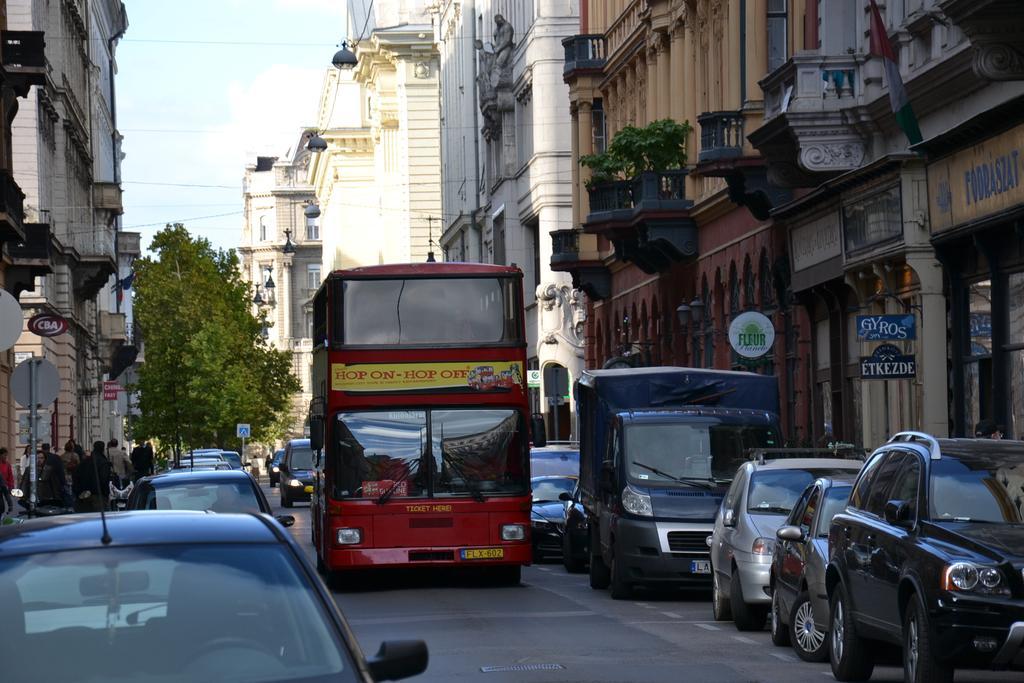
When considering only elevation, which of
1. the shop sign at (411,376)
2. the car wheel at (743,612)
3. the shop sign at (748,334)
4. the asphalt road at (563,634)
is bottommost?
the asphalt road at (563,634)

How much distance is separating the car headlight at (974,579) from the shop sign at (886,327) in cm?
1357

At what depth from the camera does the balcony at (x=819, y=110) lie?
1272 inches

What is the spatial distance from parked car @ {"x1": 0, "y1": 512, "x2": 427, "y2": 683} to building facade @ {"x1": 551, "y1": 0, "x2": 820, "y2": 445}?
25.2 meters

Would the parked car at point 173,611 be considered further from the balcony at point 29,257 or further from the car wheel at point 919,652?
the balcony at point 29,257

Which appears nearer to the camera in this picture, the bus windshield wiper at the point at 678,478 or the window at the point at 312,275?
the bus windshield wiper at the point at 678,478

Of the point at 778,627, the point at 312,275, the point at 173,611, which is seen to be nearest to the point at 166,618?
the point at 173,611

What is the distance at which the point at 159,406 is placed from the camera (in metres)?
97.1

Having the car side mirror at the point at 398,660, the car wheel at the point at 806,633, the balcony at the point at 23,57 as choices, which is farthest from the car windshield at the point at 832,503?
the balcony at the point at 23,57

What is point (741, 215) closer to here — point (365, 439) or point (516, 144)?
point (365, 439)

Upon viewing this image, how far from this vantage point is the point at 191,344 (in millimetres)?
98875

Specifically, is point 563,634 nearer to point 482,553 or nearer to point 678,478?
point 678,478

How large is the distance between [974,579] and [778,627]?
543 cm

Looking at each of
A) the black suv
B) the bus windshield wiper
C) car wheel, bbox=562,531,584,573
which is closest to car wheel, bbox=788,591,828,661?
the black suv

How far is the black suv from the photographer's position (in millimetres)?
12258
